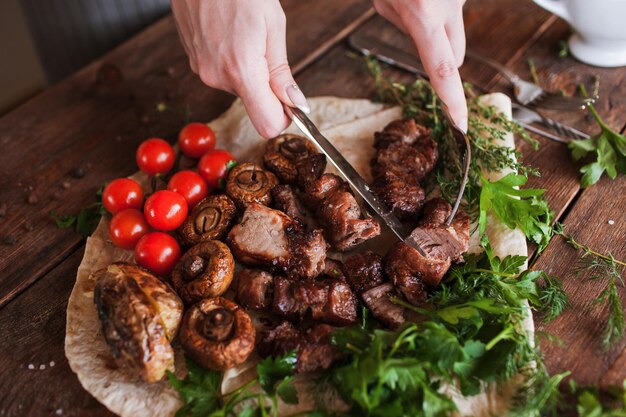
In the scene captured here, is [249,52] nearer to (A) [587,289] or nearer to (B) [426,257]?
(B) [426,257]

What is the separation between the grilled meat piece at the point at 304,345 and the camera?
2619 millimetres

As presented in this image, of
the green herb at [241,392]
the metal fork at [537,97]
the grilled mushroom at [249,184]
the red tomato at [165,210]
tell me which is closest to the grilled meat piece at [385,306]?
the green herb at [241,392]

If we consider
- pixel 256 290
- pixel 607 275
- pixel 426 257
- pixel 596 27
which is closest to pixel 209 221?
pixel 256 290

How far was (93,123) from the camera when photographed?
4094 millimetres

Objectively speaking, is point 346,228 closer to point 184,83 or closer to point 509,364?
point 509,364

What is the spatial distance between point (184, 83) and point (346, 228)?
6.54 feet

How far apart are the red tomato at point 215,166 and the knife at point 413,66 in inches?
59.4

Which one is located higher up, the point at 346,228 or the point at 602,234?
the point at 346,228

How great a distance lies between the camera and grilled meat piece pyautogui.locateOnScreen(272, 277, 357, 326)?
2826 millimetres

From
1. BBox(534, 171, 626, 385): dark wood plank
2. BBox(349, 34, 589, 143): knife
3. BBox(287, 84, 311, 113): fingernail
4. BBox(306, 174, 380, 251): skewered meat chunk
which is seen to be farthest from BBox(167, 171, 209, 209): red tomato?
BBox(534, 171, 626, 385): dark wood plank

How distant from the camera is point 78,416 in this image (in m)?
2.69

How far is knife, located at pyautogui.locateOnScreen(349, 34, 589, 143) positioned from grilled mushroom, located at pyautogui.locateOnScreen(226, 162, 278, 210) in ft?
4.74

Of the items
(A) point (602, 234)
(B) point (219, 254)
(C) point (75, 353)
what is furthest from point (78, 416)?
(A) point (602, 234)

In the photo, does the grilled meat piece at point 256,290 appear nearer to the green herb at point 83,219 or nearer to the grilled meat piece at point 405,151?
the grilled meat piece at point 405,151
